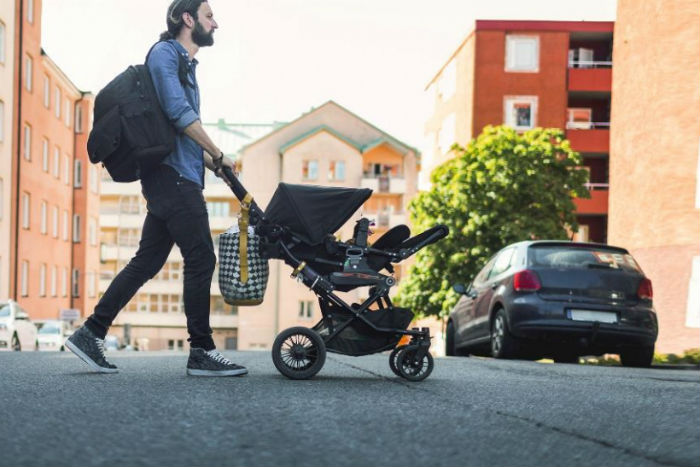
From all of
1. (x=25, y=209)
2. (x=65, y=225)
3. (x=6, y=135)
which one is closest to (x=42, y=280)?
(x=25, y=209)

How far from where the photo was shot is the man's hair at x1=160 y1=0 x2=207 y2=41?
23.6 ft

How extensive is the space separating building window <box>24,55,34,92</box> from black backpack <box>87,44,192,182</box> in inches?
1748

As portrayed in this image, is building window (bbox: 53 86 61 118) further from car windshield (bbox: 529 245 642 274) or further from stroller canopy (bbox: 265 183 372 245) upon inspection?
stroller canopy (bbox: 265 183 372 245)

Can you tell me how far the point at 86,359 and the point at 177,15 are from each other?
7.71 ft

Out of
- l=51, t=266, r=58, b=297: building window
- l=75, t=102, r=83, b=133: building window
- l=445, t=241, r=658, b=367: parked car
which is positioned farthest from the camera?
l=75, t=102, r=83, b=133: building window

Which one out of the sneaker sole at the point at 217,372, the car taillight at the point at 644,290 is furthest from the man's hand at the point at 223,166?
the car taillight at the point at 644,290

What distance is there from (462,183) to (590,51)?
19516mm

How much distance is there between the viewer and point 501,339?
1334cm

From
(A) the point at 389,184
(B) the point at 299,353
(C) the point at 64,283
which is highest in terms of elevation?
(A) the point at 389,184

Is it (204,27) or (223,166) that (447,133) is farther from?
(223,166)

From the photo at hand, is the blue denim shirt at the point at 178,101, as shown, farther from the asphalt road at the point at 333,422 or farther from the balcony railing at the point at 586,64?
the balcony railing at the point at 586,64

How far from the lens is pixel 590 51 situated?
182 ft

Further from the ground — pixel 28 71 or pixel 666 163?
pixel 28 71

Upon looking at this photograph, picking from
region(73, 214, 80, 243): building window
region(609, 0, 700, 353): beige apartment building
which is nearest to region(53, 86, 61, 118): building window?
region(73, 214, 80, 243): building window
